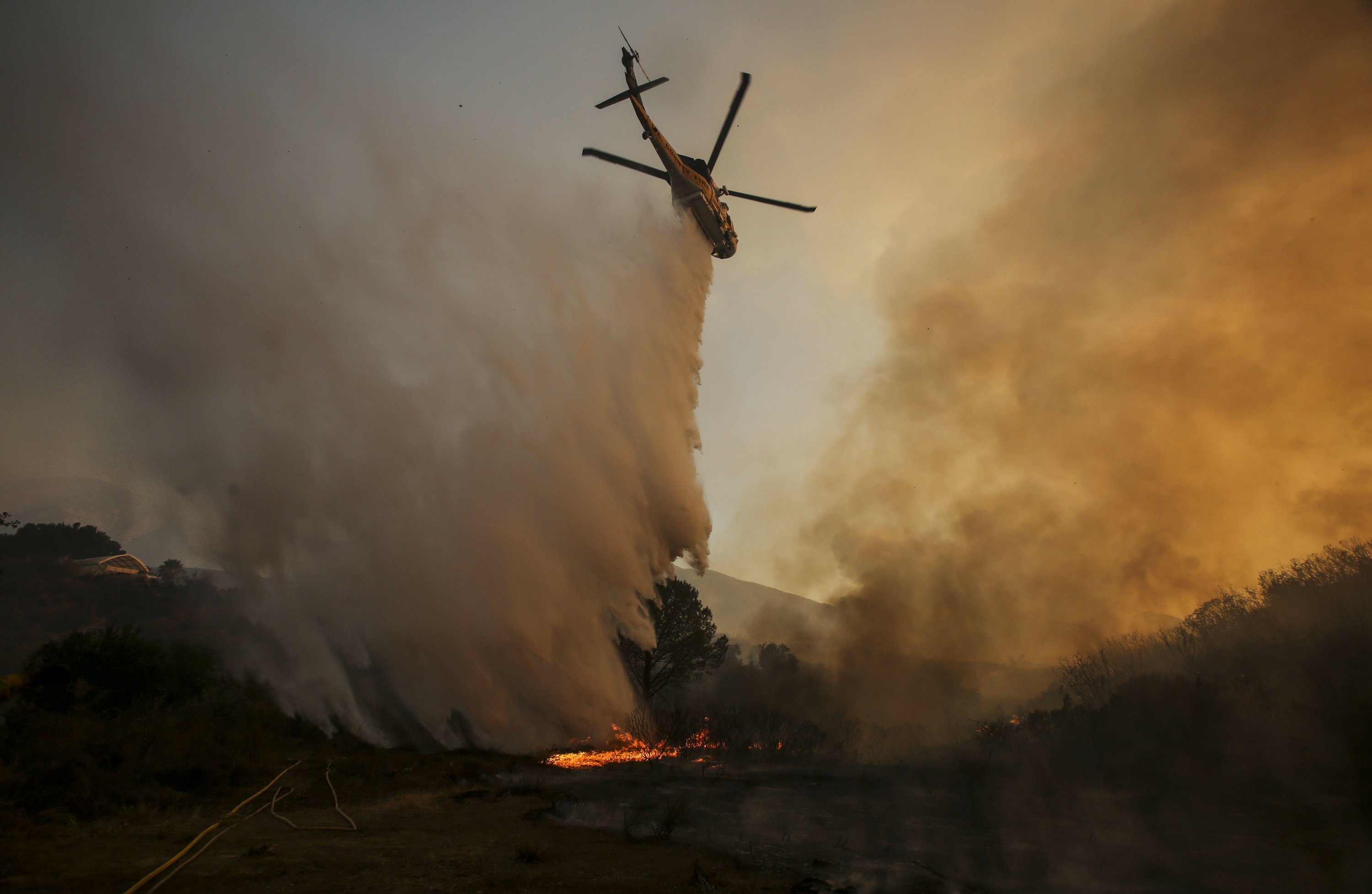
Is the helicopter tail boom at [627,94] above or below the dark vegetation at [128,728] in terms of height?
above

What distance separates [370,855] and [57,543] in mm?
84003

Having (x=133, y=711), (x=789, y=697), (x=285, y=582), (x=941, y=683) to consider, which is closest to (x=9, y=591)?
(x=285, y=582)

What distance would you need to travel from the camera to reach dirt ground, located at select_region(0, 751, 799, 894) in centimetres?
685

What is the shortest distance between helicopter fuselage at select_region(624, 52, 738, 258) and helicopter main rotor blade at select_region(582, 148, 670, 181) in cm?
49

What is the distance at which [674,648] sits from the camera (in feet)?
111

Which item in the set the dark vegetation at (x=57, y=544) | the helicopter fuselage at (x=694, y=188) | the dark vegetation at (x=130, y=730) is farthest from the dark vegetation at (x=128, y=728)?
the dark vegetation at (x=57, y=544)

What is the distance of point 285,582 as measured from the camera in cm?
2291

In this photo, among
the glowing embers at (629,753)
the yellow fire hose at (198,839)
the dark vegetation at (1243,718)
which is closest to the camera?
the yellow fire hose at (198,839)

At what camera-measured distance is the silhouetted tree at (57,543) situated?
57.8 metres

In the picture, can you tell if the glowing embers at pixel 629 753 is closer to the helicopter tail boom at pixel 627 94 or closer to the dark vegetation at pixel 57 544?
the helicopter tail boom at pixel 627 94

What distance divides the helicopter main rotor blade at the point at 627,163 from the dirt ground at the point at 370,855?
24330 millimetres

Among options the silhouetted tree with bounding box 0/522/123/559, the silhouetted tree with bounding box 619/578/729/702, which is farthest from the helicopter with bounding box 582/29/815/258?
the silhouetted tree with bounding box 0/522/123/559

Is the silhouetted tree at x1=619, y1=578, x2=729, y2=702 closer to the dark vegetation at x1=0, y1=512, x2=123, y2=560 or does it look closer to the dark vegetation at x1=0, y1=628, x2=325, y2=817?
the dark vegetation at x1=0, y1=628, x2=325, y2=817

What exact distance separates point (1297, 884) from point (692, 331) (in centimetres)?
2308
